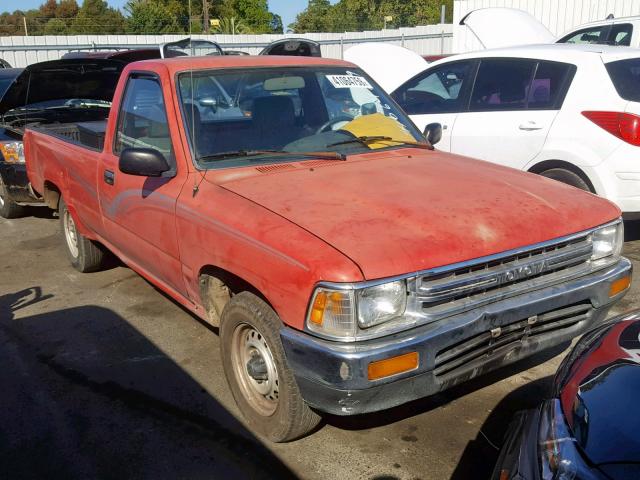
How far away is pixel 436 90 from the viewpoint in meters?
7.18

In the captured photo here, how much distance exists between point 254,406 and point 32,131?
4.21 metres

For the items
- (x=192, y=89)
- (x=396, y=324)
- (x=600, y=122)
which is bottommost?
(x=396, y=324)

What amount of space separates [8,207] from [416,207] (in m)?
6.42

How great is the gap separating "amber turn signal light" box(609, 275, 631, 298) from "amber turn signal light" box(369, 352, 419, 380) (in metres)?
1.25

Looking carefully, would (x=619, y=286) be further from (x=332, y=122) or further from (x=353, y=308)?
(x=332, y=122)

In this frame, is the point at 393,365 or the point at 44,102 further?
the point at 44,102

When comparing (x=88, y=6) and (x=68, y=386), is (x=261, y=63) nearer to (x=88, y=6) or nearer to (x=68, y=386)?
(x=68, y=386)

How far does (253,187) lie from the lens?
351cm

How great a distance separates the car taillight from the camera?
547cm

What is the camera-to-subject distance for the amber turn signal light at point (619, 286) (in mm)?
3391

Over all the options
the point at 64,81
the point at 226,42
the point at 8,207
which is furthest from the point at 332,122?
the point at 226,42

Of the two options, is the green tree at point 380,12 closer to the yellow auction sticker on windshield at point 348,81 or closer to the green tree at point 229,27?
the green tree at point 229,27

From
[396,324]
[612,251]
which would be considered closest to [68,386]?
[396,324]

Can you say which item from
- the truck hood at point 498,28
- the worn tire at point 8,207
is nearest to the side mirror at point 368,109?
the truck hood at point 498,28
